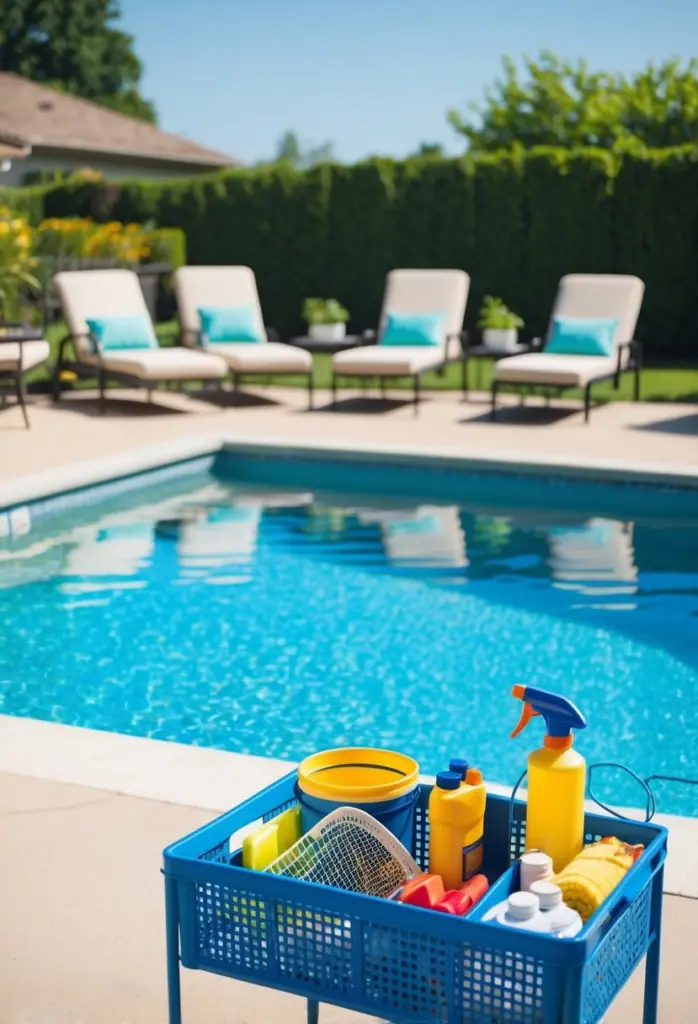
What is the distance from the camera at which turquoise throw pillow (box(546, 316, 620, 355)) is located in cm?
1195

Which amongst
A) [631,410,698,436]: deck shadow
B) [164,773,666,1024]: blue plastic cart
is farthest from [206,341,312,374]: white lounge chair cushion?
[164,773,666,1024]: blue plastic cart

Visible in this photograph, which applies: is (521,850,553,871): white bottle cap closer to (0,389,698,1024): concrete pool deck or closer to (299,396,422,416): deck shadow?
(0,389,698,1024): concrete pool deck

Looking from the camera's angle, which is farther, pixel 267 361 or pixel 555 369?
pixel 267 361

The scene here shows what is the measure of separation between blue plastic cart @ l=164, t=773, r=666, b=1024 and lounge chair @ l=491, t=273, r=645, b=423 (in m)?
9.08

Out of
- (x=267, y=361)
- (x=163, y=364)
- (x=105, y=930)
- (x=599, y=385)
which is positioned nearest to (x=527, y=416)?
(x=599, y=385)

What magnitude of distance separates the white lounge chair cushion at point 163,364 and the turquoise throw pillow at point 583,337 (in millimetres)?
3012

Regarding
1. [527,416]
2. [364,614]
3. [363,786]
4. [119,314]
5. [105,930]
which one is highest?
[119,314]

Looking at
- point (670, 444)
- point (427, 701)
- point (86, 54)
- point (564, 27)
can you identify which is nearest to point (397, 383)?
point (670, 444)

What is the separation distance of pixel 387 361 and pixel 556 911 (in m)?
9.91

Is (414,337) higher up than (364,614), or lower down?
higher up

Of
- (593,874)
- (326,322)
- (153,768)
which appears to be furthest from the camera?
(326,322)

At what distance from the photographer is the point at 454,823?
2387 mm

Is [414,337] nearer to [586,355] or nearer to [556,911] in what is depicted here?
[586,355]

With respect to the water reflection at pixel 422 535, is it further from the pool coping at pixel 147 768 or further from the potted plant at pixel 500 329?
the potted plant at pixel 500 329
